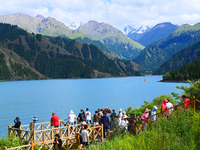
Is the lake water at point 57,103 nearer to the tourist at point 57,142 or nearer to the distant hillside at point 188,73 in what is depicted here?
the tourist at point 57,142

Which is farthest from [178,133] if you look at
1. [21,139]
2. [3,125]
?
[3,125]

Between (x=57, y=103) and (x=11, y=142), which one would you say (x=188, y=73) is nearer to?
(x=57, y=103)

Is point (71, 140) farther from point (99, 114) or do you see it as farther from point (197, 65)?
point (197, 65)

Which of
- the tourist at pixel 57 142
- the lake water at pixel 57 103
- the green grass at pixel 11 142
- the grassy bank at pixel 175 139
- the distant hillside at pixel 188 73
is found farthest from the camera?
the distant hillside at pixel 188 73

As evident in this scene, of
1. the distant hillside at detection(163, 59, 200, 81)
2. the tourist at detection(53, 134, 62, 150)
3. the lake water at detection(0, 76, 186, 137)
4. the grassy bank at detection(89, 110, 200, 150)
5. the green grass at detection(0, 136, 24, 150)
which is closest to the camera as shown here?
the grassy bank at detection(89, 110, 200, 150)

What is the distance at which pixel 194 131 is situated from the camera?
10.3 meters

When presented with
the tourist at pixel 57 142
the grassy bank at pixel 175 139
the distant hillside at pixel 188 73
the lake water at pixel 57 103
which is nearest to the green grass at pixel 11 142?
the tourist at pixel 57 142

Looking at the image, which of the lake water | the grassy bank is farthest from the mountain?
the grassy bank

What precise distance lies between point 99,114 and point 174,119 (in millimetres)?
10247

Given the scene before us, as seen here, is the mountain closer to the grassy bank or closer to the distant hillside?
the distant hillside

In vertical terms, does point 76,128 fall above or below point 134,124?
below

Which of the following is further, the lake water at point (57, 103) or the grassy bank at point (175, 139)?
the lake water at point (57, 103)

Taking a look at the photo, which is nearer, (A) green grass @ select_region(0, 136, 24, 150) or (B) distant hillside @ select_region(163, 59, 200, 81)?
(A) green grass @ select_region(0, 136, 24, 150)

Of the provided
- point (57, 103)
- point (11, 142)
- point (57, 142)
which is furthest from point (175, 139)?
point (57, 103)
